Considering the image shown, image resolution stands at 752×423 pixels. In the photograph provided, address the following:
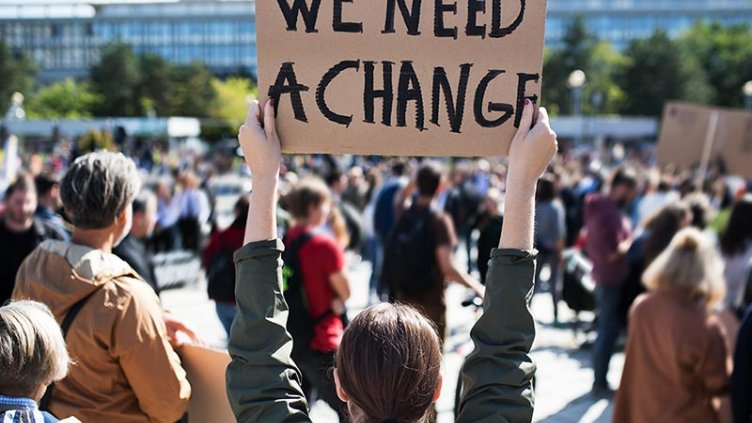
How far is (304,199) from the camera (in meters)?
4.65

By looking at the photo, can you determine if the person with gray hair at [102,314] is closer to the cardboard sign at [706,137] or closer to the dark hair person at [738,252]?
the dark hair person at [738,252]

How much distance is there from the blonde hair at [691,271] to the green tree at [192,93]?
81876 mm

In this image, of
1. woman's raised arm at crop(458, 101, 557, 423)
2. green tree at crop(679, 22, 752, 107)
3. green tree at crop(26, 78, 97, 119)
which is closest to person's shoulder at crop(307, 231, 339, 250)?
woman's raised arm at crop(458, 101, 557, 423)

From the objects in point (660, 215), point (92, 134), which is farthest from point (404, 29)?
point (92, 134)

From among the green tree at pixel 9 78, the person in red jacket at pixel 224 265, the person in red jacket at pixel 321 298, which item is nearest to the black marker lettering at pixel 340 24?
the person in red jacket at pixel 321 298

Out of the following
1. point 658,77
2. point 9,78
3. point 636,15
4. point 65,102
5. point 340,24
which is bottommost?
point 65,102

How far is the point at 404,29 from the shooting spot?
195 centimetres

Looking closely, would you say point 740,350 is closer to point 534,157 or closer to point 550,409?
point 534,157

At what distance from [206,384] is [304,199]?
209 centimetres

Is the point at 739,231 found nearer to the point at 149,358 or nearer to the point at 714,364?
the point at 714,364

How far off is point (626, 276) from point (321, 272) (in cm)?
319

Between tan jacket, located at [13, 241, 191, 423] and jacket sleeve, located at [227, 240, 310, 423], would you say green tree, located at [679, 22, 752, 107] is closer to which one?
tan jacket, located at [13, 241, 191, 423]

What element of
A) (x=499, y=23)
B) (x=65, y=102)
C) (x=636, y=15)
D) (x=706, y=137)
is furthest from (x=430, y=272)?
(x=636, y=15)

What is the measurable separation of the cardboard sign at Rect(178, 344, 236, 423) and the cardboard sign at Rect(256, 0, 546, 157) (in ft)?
3.22
